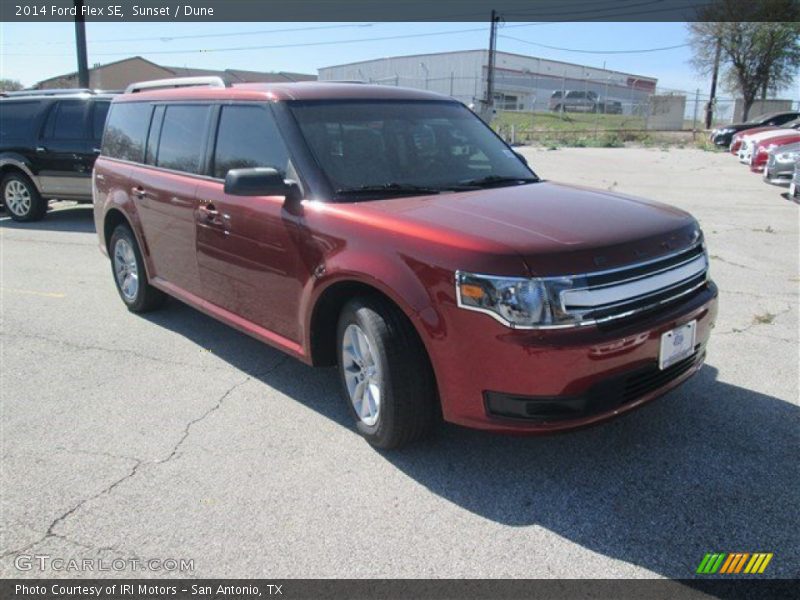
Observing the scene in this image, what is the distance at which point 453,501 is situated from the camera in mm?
3090

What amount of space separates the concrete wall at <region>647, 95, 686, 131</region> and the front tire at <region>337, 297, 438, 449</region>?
44771 millimetres

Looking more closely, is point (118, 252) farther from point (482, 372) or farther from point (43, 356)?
point (482, 372)

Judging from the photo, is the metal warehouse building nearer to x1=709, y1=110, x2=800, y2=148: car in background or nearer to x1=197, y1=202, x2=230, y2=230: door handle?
x1=709, y1=110, x2=800, y2=148: car in background

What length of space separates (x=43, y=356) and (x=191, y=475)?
98.9 inches

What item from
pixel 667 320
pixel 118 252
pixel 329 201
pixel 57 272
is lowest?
pixel 57 272

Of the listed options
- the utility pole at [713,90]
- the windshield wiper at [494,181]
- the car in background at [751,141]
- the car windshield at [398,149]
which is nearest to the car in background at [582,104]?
the utility pole at [713,90]

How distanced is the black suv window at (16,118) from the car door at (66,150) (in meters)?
0.38

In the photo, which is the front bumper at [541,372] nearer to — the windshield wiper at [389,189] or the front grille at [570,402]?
the front grille at [570,402]

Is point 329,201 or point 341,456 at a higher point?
point 329,201

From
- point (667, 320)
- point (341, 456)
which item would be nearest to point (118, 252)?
point (341, 456)

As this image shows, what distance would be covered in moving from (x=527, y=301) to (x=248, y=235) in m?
2.02

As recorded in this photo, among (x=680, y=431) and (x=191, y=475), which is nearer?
(x=191, y=475)

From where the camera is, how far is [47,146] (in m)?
11.0

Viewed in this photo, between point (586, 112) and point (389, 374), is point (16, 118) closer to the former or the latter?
point (389, 374)
